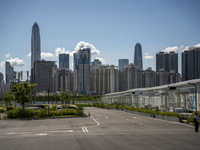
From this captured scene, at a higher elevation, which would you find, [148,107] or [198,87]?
[198,87]

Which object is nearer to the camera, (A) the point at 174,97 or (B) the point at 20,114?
(B) the point at 20,114

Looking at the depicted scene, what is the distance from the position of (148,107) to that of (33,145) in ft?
130

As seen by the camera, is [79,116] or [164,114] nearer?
[164,114]

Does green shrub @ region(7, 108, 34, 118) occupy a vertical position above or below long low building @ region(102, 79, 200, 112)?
Result: below

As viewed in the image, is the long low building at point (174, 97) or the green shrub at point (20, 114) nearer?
the long low building at point (174, 97)

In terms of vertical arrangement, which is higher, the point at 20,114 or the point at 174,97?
the point at 174,97

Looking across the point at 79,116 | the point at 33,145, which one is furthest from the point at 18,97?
the point at 33,145

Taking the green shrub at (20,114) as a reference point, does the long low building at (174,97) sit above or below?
above

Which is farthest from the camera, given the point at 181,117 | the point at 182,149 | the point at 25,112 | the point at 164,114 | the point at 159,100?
the point at 159,100

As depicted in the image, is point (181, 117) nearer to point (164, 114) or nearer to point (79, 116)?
point (164, 114)

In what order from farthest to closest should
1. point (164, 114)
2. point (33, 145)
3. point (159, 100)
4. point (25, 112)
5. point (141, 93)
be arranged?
point (141, 93) < point (159, 100) < point (25, 112) < point (164, 114) < point (33, 145)

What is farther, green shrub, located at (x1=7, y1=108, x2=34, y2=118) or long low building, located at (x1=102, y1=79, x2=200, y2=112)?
green shrub, located at (x1=7, y1=108, x2=34, y2=118)

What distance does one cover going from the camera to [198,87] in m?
41.7

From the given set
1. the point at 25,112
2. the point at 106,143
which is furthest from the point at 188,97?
the point at 106,143
